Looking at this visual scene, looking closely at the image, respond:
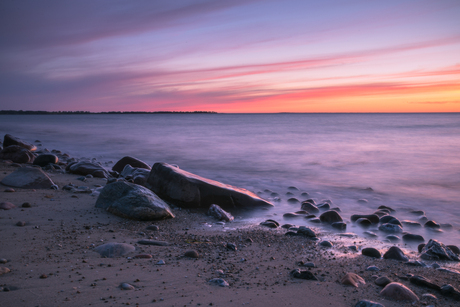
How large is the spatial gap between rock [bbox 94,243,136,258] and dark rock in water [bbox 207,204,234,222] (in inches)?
65.4

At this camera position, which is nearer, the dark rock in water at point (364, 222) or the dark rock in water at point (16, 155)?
the dark rock in water at point (364, 222)

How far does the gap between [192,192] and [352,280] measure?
9.28 ft

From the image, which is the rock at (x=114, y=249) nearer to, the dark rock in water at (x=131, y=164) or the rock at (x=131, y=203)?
the rock at (x=131, y=203)

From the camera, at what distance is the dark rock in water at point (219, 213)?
4.42 m

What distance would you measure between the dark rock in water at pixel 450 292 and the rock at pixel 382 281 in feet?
1.22

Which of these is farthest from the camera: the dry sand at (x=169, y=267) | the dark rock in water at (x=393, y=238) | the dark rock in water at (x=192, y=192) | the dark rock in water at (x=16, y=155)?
the dark rock in water at (x=16, y=155)

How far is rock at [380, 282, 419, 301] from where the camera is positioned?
7.51 ft

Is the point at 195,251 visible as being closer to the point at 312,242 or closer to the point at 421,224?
the point at 312,242

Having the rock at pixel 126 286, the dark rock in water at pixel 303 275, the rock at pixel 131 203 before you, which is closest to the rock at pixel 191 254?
the rock at pixel 126 286

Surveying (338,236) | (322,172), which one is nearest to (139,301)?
(338,236)

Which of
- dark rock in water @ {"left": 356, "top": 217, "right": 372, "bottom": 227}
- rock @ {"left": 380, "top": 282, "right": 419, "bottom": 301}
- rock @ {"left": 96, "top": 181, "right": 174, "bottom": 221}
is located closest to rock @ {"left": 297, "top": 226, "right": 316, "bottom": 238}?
dark rock in water @ {"left": 356, "top": 217, "right": 372, "bottom": 227}

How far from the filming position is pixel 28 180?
16.6 feet

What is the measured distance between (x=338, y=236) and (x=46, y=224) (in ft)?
11.0

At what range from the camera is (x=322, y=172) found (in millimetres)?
9570
